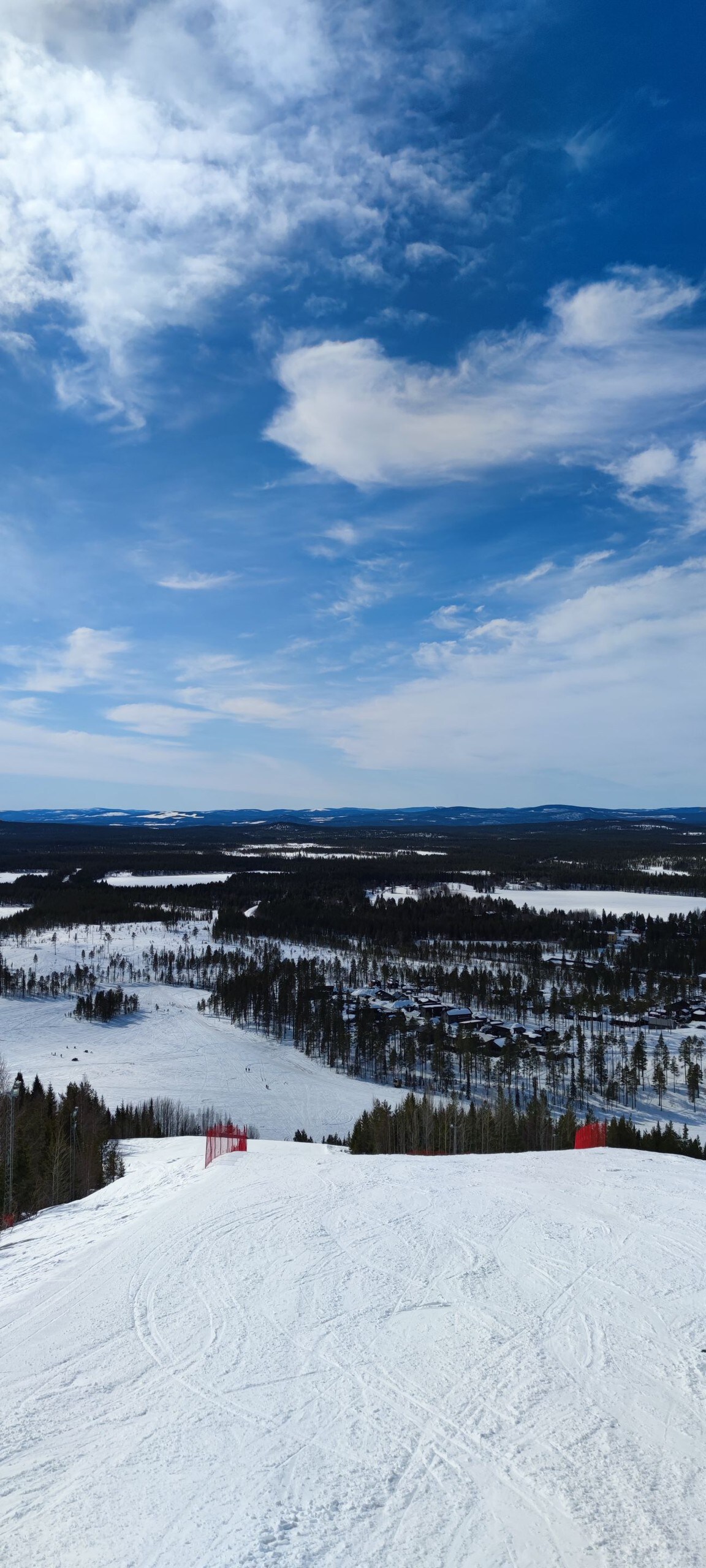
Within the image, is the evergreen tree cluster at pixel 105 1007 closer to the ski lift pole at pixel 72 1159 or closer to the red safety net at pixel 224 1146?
the ski lift pole at pixel 72 1159

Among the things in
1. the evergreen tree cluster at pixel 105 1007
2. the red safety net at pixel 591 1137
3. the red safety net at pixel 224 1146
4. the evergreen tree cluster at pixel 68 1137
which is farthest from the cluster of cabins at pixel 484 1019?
the red safety net at pixel 224 1146

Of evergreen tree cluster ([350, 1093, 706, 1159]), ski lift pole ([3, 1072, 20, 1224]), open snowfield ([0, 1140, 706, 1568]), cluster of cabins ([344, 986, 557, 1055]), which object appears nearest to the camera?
open snowfield ([0, 1140, 706, 1568])

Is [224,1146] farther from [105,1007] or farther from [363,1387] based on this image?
[105,1007]

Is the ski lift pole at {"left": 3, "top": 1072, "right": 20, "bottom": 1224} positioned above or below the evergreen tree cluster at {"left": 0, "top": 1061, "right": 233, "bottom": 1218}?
above

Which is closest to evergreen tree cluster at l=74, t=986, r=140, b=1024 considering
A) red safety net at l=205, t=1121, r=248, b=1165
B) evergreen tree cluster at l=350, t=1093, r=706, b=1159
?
evergreen tree cluster at l=350, t=1093, r=706, b=1159

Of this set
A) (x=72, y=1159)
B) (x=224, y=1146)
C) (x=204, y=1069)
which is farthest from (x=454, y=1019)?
(x=224, y=1146)

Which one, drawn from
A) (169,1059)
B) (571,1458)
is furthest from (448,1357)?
(169,1059)

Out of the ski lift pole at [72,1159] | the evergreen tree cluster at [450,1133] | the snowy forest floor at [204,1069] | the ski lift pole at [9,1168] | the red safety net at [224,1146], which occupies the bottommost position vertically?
the snowy forest floor at [204,1069]

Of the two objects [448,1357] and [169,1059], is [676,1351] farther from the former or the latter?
[169,1059]

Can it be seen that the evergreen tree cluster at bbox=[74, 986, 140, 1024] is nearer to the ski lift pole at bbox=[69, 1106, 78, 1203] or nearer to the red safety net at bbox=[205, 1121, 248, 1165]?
the ski lift pole at bbox=[69, 1106, 78, 1203]
